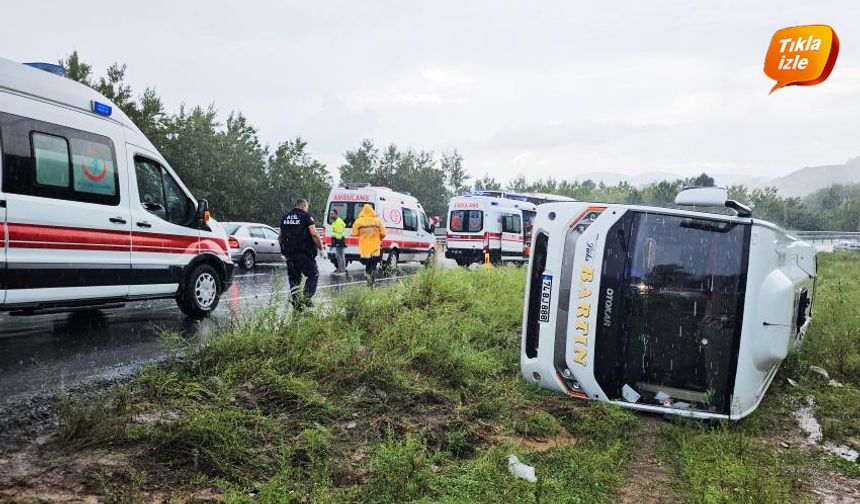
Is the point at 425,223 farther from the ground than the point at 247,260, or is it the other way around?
the point at 425,223

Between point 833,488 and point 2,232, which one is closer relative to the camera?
point 833,488

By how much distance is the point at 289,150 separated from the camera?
50031mm

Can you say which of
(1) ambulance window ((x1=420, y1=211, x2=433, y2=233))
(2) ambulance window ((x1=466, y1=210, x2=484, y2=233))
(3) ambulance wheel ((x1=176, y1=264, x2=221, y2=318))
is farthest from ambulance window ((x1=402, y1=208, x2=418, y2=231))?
(3) ambulance wheel ((x1=176, y1=264, x2=221, y2=318))

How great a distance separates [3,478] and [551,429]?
355 cm

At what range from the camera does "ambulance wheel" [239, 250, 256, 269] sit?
1736 centimetres

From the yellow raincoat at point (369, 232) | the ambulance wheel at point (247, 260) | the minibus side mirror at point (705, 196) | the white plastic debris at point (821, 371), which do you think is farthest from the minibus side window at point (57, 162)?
the ambulance wheel at point (247, 260)

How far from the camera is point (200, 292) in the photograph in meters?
7.80

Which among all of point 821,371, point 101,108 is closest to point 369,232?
point 101,108

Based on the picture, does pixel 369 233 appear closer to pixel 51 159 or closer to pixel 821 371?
pixel 51 159

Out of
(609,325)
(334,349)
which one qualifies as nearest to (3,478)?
(334,349)

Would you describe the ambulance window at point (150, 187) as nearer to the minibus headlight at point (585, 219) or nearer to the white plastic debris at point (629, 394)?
the minibus headlight at point (585, 219)

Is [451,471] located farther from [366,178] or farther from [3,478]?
[366,178]

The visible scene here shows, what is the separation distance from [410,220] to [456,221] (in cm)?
275

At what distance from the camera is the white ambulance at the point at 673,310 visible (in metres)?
4.86
